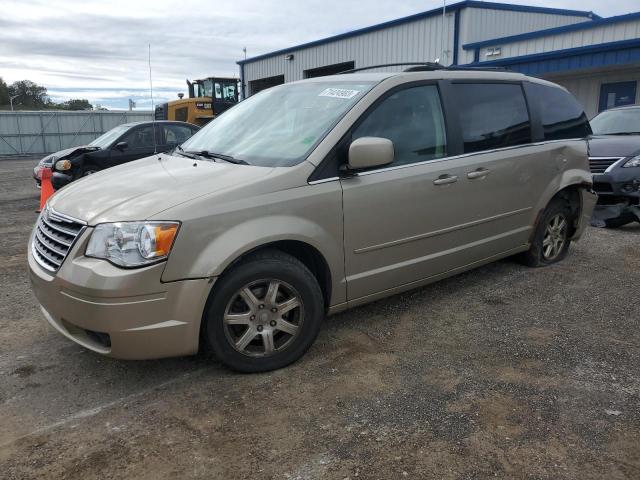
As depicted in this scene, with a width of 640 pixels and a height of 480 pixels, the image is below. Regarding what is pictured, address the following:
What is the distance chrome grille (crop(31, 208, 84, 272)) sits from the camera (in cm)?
A: 298

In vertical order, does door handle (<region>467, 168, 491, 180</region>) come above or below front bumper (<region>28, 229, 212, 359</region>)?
above

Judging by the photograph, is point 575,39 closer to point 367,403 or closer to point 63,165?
point 63,165

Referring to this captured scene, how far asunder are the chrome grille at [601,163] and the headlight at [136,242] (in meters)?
6.55

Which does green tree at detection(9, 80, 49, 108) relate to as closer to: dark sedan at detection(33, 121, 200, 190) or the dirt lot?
dark sedan at detection(33, 121, 200, 190)

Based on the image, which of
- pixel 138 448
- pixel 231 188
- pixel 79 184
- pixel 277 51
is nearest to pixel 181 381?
Result: pixel 138 448

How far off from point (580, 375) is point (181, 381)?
2390 mm

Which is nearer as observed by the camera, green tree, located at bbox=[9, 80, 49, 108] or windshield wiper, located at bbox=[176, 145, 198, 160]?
windshield wiper, located at bbox=[176, 145, 198, 160]

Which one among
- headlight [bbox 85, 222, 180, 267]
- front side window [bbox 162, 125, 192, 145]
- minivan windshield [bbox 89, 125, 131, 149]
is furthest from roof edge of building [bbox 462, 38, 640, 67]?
headlight [bbox 85, 222, 180, 267]

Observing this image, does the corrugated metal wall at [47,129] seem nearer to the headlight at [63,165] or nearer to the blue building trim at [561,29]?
the headlight at [63,165]

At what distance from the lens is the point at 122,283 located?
8.93 feet

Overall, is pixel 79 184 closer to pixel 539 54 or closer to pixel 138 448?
pixel 138 448

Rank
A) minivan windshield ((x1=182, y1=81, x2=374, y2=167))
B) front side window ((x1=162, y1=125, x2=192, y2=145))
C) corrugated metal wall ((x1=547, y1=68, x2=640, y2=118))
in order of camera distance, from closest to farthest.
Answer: minivan windshield ((x1=182, y1=81, x2=374, y2=167)), front side window ((x1=162, y1=125, x2=192, y2=145)), corrugated metal wall ((x1=547, y1=68, x2=640, y2=118))

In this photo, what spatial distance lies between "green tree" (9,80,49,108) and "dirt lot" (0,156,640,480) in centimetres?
6297

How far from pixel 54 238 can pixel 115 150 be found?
813 cm
